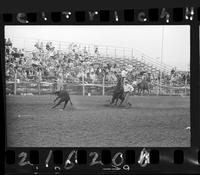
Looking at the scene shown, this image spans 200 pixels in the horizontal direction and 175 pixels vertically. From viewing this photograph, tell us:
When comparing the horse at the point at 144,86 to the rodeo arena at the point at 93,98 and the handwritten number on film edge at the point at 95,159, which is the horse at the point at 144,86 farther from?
the handwritten number on film edge at the point at 95,159

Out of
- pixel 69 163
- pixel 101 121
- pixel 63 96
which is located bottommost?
pixel 69 163

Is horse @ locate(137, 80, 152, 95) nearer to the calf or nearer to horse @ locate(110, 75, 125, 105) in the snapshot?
horse @ locate(110, 75, 125, 105)

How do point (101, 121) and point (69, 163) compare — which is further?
point (101, 121)

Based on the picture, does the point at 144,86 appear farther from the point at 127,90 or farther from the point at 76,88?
the point at 76,88

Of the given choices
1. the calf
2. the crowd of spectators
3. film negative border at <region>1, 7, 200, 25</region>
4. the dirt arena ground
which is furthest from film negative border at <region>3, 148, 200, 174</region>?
film negative border at <region>1, 7, 200, 25</region>

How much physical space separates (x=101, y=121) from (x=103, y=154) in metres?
0.26

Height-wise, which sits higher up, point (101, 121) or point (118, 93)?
point (118, 93)

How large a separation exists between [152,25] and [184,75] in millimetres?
397

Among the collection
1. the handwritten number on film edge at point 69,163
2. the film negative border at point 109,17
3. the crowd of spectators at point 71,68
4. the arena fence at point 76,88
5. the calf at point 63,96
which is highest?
the film negative border at point 109,17

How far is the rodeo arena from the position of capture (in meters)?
2.97

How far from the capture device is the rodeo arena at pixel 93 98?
2973 mm

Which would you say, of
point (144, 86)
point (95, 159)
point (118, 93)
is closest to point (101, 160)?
point (95, 159)

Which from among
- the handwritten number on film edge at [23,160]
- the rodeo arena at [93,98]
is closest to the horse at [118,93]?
the rodeo arena at [93,98]

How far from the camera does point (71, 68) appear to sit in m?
3.01
